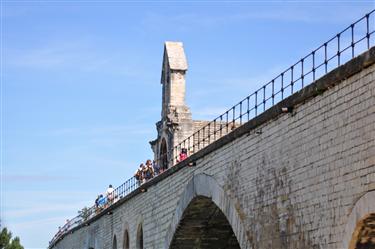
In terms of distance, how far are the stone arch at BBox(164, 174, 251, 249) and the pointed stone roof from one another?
12.8 metres

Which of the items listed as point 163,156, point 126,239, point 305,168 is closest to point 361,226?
point 305,168

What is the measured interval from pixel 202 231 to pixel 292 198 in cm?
1050

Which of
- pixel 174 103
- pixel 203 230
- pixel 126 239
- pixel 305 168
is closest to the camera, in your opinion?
pixel 305 168

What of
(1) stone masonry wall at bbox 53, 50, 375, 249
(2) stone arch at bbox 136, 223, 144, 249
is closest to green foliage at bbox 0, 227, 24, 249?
(2) stone arch at bbox 136, 223, 144, 249

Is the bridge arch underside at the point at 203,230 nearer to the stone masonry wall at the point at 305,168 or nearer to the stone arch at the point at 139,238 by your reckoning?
the stone masonry wall at the point at 305,168

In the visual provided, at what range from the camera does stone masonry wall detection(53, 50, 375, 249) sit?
15.5 meters

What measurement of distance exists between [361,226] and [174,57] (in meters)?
26.3

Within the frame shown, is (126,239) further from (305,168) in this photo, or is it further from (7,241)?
(7,241)

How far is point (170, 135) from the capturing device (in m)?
40.1

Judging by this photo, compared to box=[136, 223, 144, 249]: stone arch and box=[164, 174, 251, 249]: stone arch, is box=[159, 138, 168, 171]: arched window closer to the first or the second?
box=[136, 223, 144, 249]: stone arch

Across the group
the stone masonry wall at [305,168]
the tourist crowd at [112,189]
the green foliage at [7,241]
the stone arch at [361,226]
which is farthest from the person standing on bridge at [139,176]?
the green foliage at [7,241]

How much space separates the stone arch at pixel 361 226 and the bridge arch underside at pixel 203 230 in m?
11.0

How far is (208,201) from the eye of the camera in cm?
2583

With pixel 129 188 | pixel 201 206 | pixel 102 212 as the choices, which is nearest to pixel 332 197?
pixel 201 206
